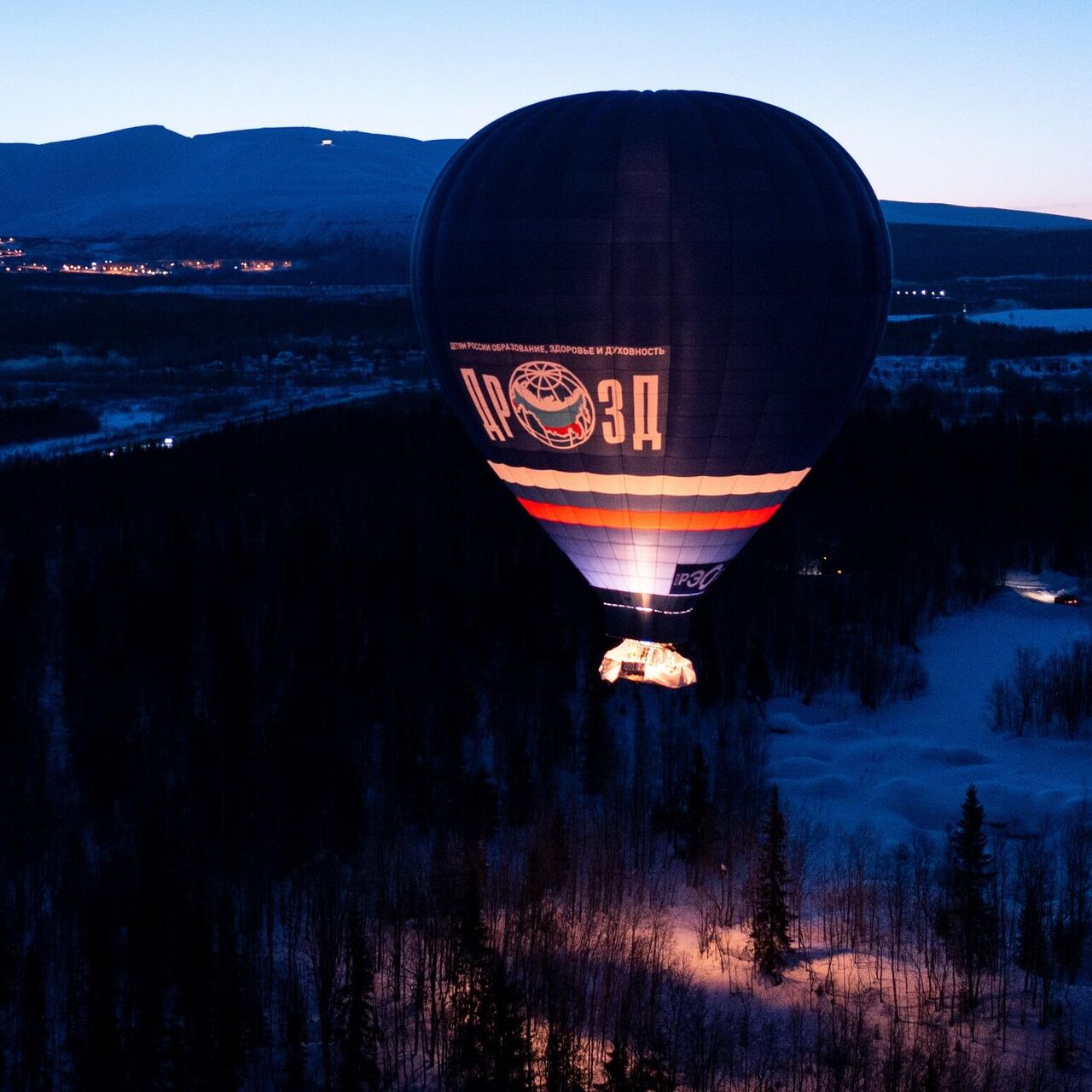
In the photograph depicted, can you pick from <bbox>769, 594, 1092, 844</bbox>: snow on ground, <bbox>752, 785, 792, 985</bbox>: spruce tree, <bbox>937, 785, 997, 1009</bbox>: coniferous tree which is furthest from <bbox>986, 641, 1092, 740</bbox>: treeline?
<bbox>752, 785, 792, 985</bbox>: spruce tree

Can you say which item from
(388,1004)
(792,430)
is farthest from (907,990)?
(792,430)

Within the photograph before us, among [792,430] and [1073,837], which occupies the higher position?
[792,430]

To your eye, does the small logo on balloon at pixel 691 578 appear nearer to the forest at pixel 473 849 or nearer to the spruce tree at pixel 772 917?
the forest at pixel 473 849

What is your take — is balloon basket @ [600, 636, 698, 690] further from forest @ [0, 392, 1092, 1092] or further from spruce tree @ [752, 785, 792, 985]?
spruce tree @ [752, 785, 792, 985]

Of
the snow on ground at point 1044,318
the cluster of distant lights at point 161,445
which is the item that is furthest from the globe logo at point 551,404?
the snow on ground at point 1044,318

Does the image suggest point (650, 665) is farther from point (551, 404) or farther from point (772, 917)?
point (772, 917)

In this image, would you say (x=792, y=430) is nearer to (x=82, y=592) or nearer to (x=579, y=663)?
(x=579, y=663)
